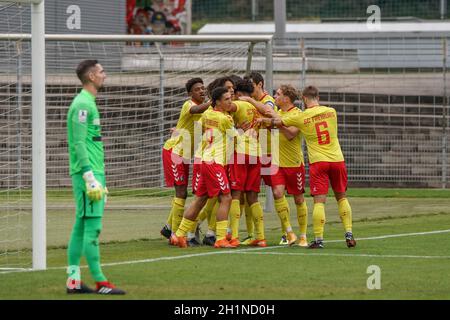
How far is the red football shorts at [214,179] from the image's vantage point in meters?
14.2

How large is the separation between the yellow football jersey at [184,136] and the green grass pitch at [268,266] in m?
1.31

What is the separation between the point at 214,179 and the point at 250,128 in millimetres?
993

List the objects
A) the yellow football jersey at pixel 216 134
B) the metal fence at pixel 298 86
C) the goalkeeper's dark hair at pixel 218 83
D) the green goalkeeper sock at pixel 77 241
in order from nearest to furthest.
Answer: the green goalkeeper sock at pixel 77 241, the yellow football jersey at pixel 216 134, the goalkeeper's dark hair at pixel 218 83, the metal fence at pixel 298 86

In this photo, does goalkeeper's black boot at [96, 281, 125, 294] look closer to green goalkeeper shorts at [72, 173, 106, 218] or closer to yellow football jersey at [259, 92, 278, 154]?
green goalkeeper shorts at [72, 173, 106, 218]

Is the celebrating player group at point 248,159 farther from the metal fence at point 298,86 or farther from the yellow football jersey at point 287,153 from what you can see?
the metal fence at point 298,86

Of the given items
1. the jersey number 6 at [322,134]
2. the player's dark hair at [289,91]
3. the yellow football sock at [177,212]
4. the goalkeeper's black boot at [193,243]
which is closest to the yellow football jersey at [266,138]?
the player's dark hair at [289,91]

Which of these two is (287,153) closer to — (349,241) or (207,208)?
(207,208)

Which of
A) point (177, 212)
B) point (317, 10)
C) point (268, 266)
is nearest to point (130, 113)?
point (177, 212)

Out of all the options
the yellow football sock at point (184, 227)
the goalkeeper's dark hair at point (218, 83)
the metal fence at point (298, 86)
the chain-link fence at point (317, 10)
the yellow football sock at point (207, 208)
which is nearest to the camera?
the goalkeeper's dark hair at point (218, 83)

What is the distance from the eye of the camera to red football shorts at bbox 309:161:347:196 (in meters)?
14.2

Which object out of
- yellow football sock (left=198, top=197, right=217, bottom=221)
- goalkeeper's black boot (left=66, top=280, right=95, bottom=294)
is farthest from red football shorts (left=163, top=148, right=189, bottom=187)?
goalkeeper's black boot (left=66, top=280, right=95, bottom=294)
